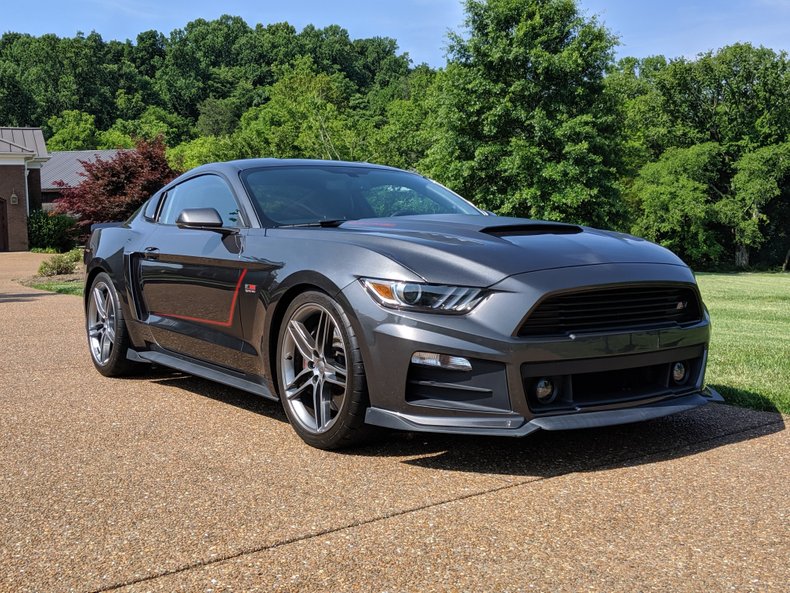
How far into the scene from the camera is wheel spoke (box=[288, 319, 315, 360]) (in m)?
4.18

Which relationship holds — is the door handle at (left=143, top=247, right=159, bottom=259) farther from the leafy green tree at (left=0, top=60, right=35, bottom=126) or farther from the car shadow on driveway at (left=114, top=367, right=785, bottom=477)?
the leafy green tree at (left=0, top=60, right=35, bottom=126)

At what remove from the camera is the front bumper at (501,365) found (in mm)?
3607

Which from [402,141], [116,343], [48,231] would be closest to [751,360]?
[116,343]

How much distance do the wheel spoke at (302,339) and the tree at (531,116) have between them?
32406 mm

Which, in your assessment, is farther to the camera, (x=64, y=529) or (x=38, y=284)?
(x=38, y=284)

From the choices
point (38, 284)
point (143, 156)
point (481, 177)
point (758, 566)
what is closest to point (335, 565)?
point (758, 566)

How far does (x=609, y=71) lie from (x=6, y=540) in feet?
126

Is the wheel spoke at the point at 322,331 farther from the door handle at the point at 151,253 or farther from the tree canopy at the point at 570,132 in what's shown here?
the tree canopy at the point at 570,132

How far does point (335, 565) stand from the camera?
2758 mm

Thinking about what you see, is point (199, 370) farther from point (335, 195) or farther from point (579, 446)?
point (579, 446)

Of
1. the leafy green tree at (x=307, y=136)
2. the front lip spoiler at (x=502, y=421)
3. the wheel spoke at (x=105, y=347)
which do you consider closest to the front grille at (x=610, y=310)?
the front lip spoiler at (x=502, y=421)

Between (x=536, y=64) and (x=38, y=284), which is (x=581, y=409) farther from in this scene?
(x=536, y=64)

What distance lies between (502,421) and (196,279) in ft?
7.56

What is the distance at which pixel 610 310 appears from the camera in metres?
3.87
